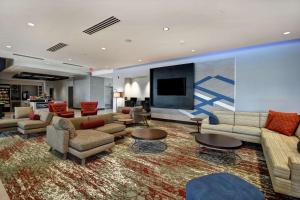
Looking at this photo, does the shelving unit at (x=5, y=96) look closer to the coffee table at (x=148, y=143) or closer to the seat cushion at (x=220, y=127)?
the coffee table at (x=148, y=143)

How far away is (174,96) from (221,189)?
5.74 m

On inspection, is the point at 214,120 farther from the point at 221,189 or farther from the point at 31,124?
the point at 31,124

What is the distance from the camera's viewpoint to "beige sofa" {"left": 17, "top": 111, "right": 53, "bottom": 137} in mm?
4316

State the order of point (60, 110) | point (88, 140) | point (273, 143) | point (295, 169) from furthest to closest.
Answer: point (60, 110) → point (88, 140) → point (273, 143) → point (295, 169)

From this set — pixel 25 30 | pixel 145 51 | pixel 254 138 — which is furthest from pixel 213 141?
pixel 25 30

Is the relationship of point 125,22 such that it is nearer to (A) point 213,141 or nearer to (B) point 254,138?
(A) point 213,141

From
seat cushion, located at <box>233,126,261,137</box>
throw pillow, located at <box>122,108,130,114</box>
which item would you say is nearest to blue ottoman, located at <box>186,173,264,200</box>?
seat cushion, located at <box>233,126,261,137</box>

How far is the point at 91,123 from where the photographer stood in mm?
3930

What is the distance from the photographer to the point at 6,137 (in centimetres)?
445

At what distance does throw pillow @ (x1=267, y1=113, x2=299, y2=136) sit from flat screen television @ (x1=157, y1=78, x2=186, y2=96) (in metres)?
3.47

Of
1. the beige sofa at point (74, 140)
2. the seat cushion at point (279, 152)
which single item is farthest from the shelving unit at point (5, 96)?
the seat cushion at point (279, 152)

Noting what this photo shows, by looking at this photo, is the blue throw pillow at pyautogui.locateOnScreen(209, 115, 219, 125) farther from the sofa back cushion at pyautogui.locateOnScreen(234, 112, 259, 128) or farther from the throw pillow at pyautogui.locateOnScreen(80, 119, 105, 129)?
the throw pillow at pyautogui.locateOnScreen(80, 119, 105, 129)

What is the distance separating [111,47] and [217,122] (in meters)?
4.23

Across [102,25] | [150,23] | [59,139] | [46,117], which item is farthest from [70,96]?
[150,23]
